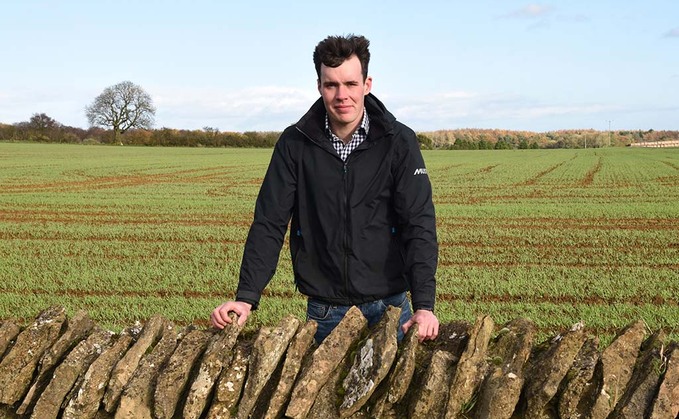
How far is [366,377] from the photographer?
10.6 ft

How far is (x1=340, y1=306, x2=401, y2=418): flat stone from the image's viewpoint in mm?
3191

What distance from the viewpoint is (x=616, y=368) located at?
3.19m

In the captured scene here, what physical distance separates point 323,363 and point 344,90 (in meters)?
1.39

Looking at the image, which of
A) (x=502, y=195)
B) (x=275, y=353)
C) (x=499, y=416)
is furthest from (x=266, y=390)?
(x=502, y=195)

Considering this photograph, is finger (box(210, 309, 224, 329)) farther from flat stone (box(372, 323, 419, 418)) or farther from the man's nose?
the man's nose

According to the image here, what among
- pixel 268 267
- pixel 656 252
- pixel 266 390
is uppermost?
pixel 268 267

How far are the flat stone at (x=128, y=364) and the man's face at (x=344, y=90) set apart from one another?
1.48 m

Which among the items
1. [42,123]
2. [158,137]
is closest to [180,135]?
[158,137]

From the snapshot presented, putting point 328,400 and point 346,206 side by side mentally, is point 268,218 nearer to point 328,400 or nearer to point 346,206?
point 346,206

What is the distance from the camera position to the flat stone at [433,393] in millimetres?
3150

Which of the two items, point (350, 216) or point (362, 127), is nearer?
point (350, 216)

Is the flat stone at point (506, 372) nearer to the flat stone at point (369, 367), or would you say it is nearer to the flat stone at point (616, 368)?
the flat stone at point (616, 368)

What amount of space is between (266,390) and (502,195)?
79.4 ft

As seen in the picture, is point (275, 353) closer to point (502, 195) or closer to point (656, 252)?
point (656, 252)
